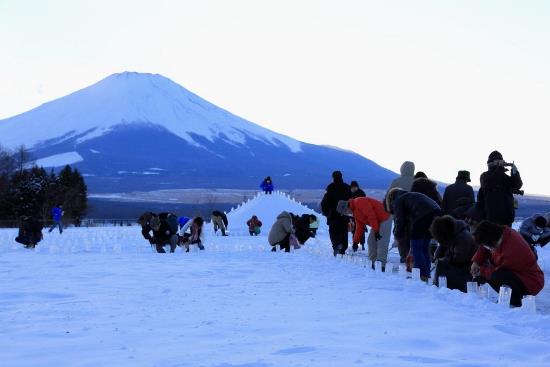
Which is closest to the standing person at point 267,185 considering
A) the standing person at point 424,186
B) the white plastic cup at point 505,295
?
the standing person at point 424,186

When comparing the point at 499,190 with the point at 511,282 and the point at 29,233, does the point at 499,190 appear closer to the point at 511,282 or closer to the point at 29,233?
the point at 511,282

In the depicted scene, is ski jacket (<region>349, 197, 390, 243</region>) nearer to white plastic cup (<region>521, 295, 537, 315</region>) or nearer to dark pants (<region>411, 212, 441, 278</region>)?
dark pants (<region>411, 212, 441, 278</region>)

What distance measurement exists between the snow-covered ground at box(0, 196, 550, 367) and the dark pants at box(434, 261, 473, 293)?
271 millimetres

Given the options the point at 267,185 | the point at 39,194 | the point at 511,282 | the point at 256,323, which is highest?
the point at 267,185

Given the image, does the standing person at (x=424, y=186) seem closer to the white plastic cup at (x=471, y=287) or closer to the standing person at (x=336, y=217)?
the standing person at (x=336, y=217)

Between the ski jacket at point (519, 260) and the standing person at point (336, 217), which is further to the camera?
the standing person at point (336, 217)

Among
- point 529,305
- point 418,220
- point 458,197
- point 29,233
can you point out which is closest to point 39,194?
point 29,233

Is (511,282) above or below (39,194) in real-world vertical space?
below

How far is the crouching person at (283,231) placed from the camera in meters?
17.4

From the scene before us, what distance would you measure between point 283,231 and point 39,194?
193ft

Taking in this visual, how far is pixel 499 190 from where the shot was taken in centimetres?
1034

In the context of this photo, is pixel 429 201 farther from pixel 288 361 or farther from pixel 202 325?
pixel 288 361

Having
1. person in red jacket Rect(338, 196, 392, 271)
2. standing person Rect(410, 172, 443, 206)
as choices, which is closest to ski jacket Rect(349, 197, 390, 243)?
person in red jacket Rect(338, 196, 392, 271)

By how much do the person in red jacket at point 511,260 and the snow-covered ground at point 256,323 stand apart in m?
0.47
